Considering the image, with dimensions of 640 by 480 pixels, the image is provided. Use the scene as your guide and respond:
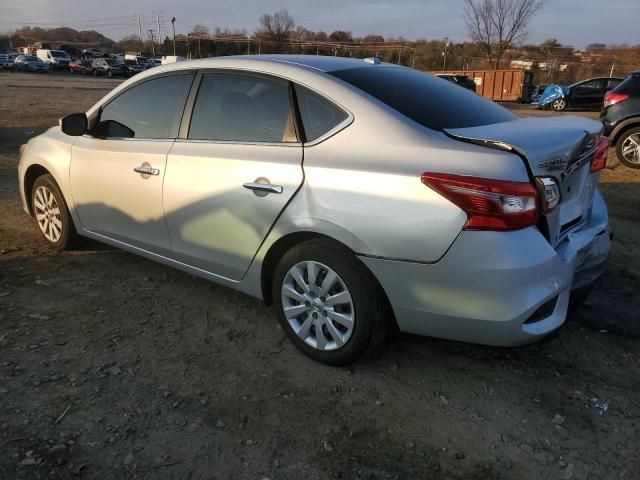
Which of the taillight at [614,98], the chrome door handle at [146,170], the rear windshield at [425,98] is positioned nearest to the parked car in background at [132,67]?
the taillight at [614,98]

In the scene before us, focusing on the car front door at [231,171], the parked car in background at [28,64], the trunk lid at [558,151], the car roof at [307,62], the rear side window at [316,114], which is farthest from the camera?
the parked car in background at [28,64]

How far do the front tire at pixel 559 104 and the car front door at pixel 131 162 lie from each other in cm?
2348

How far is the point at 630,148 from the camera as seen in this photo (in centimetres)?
873

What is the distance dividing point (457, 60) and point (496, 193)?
49.7m

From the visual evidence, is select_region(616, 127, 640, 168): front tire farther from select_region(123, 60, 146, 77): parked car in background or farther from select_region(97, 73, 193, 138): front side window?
select_region(123, 60, 146, 77): parked car in background

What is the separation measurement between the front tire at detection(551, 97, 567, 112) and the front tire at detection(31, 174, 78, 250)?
23.6 meters

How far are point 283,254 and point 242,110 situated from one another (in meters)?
0.92

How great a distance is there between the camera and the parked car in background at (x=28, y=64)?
48.4m

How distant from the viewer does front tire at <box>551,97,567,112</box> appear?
918 inches

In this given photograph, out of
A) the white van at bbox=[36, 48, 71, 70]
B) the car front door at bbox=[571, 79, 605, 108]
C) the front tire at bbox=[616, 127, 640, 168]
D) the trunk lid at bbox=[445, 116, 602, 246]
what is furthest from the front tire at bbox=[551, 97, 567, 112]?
the white van at bbox=[36, 48, 71, 70]

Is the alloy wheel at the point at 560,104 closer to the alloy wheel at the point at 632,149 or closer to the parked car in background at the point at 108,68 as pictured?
the alloy wheel at the point at 632,149

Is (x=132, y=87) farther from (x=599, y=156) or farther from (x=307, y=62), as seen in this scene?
(x=599, y=156)

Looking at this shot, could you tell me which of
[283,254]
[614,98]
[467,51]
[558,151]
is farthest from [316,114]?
[467,51]

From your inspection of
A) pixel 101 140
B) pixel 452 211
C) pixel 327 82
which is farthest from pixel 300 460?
pixel 101 140
